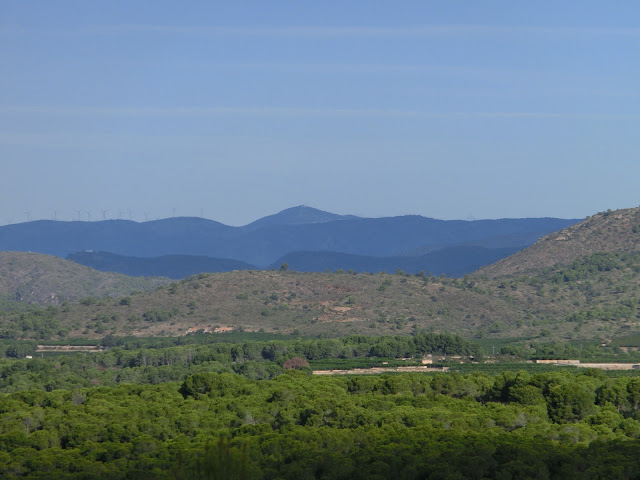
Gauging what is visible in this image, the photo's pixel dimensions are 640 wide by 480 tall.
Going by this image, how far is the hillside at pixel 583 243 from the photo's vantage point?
174 metres

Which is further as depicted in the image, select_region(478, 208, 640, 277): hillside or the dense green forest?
select_region(478, 208, 640, 277): hillside

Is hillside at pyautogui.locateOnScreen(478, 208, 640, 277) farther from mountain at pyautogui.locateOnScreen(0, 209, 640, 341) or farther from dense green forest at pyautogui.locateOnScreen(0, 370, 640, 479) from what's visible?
dense green forest at pyautogui.locateOnScreen(0, 370, 640, 479)

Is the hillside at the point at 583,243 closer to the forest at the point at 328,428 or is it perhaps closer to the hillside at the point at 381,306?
the hillside at the point at 381,306

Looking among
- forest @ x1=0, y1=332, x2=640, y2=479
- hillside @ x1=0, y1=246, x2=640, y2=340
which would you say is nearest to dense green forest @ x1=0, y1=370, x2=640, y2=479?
forest @ x1=0, y1=332, x2=640, y2=479

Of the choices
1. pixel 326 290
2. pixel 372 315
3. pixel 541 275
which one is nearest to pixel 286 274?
pixel 326 290

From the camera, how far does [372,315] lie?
149 metres

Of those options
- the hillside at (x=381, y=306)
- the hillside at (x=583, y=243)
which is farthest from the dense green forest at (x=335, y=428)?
the hillside at (x=583, y=243)

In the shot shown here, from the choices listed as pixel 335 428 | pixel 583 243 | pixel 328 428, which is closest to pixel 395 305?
pixel 583 243

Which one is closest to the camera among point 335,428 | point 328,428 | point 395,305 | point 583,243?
point 328,428

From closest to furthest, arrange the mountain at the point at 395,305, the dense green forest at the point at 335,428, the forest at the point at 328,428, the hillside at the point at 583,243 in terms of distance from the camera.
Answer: the forest at the point at 328,428, the dense green forest at the point at 335,428, the mountain at the point at 395,305, the hillside at the point at 583,243

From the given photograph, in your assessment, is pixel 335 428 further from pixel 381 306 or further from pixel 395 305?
pixel 395 305

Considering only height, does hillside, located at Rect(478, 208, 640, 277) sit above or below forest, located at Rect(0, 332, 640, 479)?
above

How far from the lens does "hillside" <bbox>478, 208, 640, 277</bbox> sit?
174m

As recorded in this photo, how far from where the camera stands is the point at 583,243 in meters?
180
